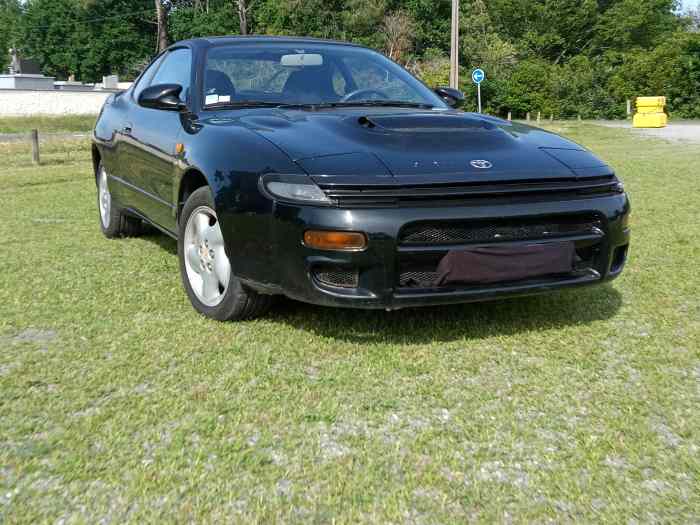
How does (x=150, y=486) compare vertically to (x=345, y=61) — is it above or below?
below

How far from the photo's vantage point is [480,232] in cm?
319

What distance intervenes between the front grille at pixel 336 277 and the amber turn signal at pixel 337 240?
0.12 m

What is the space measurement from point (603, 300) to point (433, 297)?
1.50 meters

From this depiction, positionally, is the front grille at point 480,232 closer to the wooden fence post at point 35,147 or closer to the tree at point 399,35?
the wooden fence post at point 35,147

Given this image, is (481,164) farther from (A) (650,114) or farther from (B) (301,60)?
(A) (650,114)

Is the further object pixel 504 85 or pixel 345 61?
pixel 504 85

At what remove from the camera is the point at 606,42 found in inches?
2216

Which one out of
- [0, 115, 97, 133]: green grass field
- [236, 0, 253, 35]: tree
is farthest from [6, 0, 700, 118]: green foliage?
[0, 115, 97, 133]: green grass field

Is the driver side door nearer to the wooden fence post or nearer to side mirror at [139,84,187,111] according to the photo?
side mirror at [139,84,187,111]

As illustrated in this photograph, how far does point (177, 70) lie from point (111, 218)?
5.38 ft

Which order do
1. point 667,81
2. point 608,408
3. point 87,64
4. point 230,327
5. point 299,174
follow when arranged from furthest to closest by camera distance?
point 87,64
point 667,81
point 230,327
point 299,174
point 608,408

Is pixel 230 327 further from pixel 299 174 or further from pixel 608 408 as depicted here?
pixel 608 408

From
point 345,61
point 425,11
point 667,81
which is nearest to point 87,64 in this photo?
point 425,11

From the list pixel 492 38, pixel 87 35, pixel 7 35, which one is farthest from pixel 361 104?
pixel 7 35
